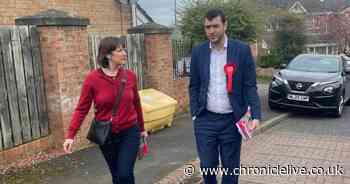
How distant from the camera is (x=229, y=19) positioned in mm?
12500

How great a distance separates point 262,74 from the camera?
1920cm

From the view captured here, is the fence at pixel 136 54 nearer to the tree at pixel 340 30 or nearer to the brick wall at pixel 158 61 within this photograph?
the brick wall at pixel 158 61

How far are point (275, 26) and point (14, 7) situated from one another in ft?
49.3

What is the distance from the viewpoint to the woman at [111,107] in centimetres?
346

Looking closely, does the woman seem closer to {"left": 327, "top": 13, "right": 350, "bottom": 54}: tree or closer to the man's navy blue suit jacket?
the man's navy blue suit jacket

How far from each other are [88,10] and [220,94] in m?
7.31

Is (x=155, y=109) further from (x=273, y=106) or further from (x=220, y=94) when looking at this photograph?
(x=273, y=106)

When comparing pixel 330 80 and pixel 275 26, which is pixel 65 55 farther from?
pixel 275 26

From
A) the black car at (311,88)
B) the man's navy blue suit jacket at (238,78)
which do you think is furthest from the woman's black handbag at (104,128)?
the black car at (311,88)

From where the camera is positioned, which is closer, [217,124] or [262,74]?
[217,124]

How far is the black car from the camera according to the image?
368 inches

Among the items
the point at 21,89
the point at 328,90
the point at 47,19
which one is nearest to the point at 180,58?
the point at 328,90

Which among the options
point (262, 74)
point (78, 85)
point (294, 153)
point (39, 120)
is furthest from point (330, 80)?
point (262, 74)

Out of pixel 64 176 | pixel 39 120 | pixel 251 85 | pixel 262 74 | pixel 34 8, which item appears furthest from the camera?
pixel 262 74
